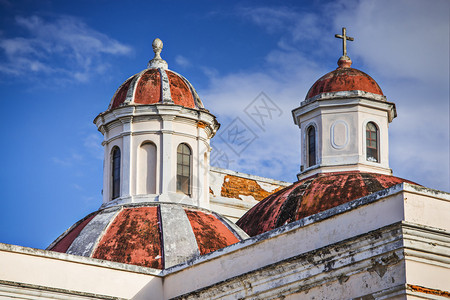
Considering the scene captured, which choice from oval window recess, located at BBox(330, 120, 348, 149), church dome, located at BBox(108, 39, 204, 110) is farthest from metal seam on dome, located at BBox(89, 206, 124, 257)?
oval window recess, located at BBox(330, 120, 348, 149)

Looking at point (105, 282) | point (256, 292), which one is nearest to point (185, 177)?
point (105, 282)

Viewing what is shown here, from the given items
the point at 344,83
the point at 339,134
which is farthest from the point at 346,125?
the point at 344,83

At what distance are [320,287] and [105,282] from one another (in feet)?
15.4

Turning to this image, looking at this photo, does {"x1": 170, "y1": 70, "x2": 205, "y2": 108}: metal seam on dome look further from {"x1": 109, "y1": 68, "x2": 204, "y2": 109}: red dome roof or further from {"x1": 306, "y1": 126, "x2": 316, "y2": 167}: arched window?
{"x1": 306, "y1": 126, "x2": 316, "y2": 167}: arched window

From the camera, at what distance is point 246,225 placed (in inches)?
937

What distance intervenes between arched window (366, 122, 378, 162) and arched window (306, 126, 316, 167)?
1438 mm

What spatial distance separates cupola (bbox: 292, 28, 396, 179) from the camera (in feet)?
81.9

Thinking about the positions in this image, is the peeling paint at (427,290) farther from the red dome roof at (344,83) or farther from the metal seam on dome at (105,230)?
the red dome roof at (344,83)

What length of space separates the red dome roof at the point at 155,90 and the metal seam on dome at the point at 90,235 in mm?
2824

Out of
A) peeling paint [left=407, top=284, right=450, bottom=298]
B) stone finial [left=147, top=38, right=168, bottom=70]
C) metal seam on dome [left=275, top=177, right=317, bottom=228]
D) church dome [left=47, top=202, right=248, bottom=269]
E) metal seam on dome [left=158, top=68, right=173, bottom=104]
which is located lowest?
peeling paint [left=407, top=284, right=450, bottom=298]

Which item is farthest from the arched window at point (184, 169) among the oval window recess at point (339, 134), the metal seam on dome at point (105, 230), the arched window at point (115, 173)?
the oval window recess at point (339, 134)

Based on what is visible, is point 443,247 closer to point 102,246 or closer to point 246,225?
point 102,246

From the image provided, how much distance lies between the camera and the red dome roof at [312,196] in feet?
72.6

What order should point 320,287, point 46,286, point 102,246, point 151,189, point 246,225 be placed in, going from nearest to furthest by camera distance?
point 320,287 < point 46,286 < point 102,246 < point 151,189 < point 246,225
